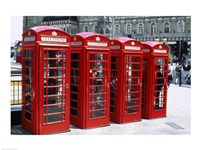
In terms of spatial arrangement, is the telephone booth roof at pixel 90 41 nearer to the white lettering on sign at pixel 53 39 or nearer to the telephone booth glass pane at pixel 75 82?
the telephone booth glass pane at pixel 75 82

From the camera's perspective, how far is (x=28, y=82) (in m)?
5.13

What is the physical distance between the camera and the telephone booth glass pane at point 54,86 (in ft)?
15.9

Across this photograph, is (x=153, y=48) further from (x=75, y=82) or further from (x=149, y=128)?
(x=75, y=82)

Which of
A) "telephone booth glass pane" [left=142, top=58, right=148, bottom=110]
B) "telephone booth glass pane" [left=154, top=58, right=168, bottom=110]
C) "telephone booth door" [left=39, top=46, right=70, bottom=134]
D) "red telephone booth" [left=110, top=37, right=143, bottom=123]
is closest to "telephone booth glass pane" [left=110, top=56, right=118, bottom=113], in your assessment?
"red telephone booth" [left=110, top=37, right=143, bottom=123]

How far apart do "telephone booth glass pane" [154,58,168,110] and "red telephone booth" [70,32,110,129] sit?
1.67 metres

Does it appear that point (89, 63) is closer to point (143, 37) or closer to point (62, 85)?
point (62, 85)

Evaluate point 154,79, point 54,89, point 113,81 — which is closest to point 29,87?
point 54,89

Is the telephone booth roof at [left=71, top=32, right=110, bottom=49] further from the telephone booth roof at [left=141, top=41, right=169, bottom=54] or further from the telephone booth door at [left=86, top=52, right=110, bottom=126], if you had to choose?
the telephone booth roof at [left=141, top=41, right=169, bottom=54]

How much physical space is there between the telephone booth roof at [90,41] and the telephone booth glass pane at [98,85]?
0.75 ft

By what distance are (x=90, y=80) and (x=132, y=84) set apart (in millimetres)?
1144

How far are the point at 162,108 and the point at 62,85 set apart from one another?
316 centimetres

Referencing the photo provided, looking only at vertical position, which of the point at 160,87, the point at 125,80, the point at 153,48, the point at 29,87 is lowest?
the point at 160,87

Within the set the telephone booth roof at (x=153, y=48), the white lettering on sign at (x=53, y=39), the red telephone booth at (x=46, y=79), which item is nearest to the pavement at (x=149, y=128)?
the red telephone booth at (x=46, y=79)
